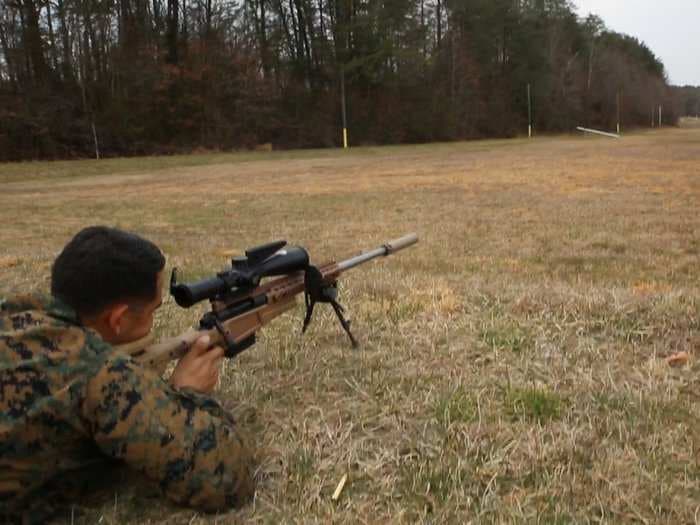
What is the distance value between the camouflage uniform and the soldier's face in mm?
166

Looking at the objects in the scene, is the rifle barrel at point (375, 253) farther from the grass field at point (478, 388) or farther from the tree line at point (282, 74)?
the tree line at point (282, 74)

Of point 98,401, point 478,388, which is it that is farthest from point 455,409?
point 98,401

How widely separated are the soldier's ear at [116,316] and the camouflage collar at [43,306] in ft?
0.33

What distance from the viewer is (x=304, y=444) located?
2717 millimetres

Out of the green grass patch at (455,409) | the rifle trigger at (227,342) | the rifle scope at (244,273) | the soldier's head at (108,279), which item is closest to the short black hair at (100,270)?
the soldier's head at (108,279)

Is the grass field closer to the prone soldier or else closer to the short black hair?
the prone soldier

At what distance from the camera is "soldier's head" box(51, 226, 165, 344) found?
215 centimetres

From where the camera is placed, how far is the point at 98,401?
1.98 meters

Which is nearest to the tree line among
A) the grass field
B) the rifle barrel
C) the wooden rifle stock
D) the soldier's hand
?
the grass field

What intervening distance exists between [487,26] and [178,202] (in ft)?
192

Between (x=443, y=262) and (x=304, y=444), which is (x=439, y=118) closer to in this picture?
(x=443, y=262)

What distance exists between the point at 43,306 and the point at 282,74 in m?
52.6

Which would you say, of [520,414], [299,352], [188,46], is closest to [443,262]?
[299,352]

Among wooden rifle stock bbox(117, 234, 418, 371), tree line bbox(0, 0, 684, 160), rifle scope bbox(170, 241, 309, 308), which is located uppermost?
tree line bbox(0, 0, 684, 160)
